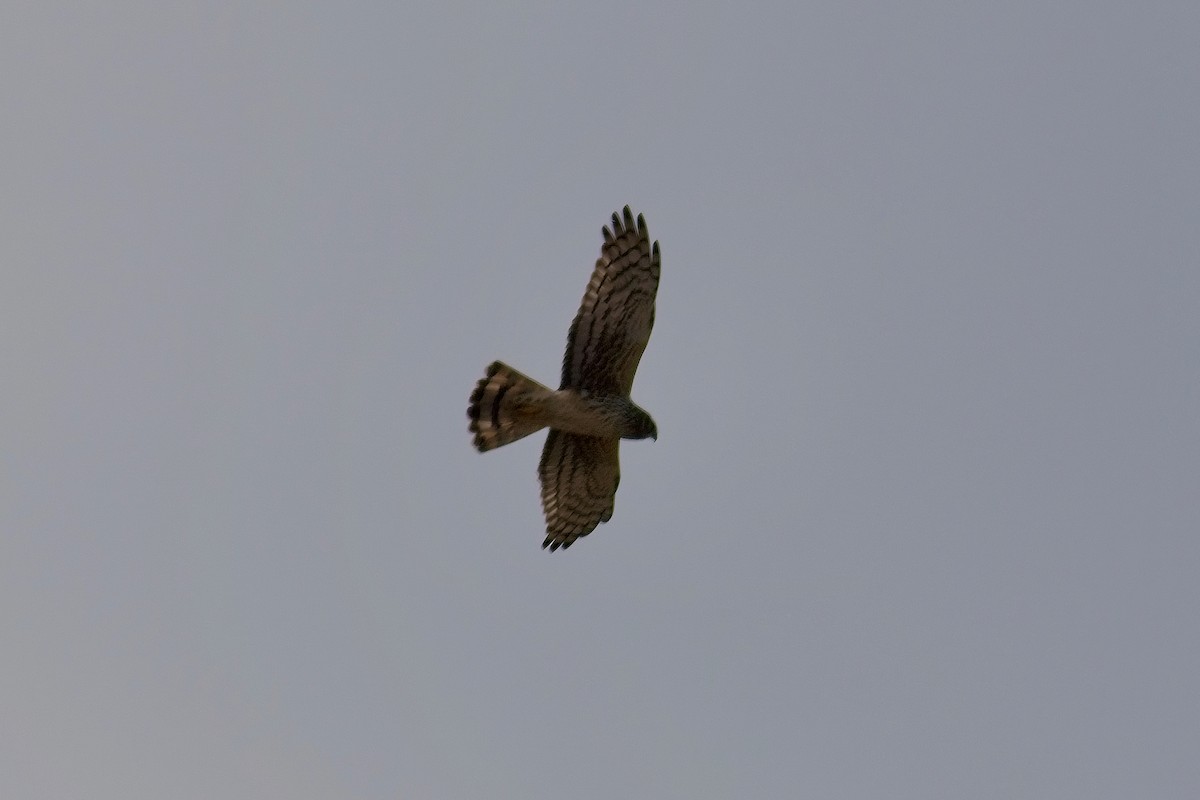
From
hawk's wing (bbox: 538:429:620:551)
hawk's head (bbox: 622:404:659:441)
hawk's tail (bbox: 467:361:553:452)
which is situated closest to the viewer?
hawk's tail (bbox: 467:361:553:452)

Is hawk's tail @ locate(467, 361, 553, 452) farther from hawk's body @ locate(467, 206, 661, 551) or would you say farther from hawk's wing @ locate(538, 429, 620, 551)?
hawk's wing @ locate(538, 429, 620, 551)

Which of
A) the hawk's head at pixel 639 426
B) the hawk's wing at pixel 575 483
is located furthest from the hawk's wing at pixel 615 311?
the hawk's wing at pixel 575 483

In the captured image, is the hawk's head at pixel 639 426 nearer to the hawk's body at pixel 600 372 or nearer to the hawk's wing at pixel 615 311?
the hawk's body at pixel 600 372

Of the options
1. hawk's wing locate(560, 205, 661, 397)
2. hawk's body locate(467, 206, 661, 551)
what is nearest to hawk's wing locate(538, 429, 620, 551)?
hawk's body locate(467, 206, 661, 551)

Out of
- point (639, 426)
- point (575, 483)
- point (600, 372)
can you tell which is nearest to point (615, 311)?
point (600, 372)

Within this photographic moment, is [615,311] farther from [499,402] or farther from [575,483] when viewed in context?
[575,483]

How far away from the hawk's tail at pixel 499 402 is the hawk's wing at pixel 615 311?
45cm

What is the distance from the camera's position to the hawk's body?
11.9 m

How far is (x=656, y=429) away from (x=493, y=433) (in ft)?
4.73

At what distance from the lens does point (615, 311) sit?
39.9 ft

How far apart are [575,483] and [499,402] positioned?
1563mm

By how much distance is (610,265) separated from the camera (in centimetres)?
1212

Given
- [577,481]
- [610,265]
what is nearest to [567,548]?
[577,481]

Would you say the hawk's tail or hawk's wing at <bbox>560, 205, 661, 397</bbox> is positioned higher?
hawk's wing at <bbox>560, 205, 661, 397</bbox>
